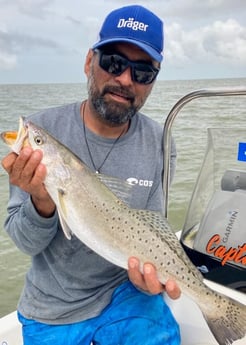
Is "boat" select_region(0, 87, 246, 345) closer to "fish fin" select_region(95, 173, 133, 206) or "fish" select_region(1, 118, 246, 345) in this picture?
"fish fin" select_region(95, 173, 133, 206)

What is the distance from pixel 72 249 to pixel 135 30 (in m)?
1.26

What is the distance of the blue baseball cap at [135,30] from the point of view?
8.09 feet

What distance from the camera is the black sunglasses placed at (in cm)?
246

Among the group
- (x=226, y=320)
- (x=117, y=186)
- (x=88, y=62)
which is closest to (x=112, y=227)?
(x=117, y=186)

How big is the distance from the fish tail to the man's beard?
1.09m

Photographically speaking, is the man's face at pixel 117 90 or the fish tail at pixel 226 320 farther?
the man's face at pixel 117 90

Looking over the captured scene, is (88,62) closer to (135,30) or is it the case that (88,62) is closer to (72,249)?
(135,30)

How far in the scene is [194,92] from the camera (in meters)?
3.03

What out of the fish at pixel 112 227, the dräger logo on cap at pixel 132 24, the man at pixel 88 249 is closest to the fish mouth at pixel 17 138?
the fish at pixel 112 227

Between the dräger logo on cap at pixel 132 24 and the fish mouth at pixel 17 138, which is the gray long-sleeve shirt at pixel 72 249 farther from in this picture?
the dräger logo on cap at pixel 132 24

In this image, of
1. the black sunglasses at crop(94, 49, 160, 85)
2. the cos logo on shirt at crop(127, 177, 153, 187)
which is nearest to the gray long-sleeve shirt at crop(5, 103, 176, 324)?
the cos logo on shirt at crop(127, 177, 153, 187)

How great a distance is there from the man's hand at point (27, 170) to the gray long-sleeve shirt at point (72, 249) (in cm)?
27

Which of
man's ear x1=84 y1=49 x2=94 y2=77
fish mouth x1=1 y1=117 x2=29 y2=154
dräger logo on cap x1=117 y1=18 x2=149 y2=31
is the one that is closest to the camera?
fish mouth x1=1 y1=117 x2=29 y2=154

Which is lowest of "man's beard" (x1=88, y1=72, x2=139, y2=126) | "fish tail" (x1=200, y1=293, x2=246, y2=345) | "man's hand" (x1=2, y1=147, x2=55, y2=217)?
"fish tail" (x1=200, y1=293, x2=246, y2=345)
